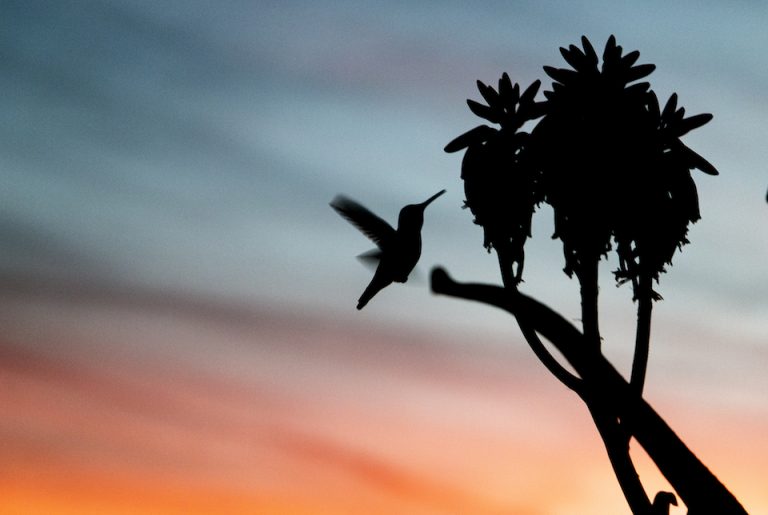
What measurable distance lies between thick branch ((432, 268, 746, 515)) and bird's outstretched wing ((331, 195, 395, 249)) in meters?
10.5

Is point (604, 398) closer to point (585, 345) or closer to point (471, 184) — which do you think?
point (585, 345)

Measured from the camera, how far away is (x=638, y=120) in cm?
1759

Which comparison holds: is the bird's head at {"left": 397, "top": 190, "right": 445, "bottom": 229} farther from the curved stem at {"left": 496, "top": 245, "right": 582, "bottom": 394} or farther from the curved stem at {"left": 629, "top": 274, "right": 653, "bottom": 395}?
the curved stem at {"left": 629, "top": 274, "right": 653, "bottom": 395}

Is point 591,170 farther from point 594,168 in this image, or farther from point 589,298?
point 589,298

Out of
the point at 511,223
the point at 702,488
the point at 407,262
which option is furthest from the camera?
the point at 511,223

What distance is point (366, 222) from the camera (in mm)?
14383

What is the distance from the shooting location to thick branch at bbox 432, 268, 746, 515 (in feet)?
10.1

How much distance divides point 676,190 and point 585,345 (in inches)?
609

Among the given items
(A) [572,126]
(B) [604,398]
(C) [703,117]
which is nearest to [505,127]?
(A) [572,126]

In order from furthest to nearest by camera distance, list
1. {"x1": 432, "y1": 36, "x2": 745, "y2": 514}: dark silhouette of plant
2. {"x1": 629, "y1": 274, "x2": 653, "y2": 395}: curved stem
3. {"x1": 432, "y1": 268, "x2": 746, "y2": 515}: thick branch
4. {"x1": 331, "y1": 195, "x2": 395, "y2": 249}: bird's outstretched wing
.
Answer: {"x1": 432, "y1": 36, "x2": 745, "y2": 514}: dark silhouette of plant → {"x1": 629, "y1": 274, "x2": 653, "y2": 395}: curved stem → {"x1": 331, "y1": 195, "x2": 395, "y2": 249}: bird's outstretched wing → {"x1": 432, "y1": 268, "x2": 746, "y2": 515}: thick branch

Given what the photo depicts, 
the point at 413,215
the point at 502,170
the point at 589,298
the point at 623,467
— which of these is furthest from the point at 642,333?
the point at 413,215

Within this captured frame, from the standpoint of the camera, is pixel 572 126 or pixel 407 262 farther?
pixel 572 126

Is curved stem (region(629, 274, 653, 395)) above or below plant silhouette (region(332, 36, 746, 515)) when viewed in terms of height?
below

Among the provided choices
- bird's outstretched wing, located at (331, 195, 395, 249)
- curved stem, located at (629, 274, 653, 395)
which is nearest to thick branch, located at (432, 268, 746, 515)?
bird's outstretched wing, located at (331, 195, 395, 249)
